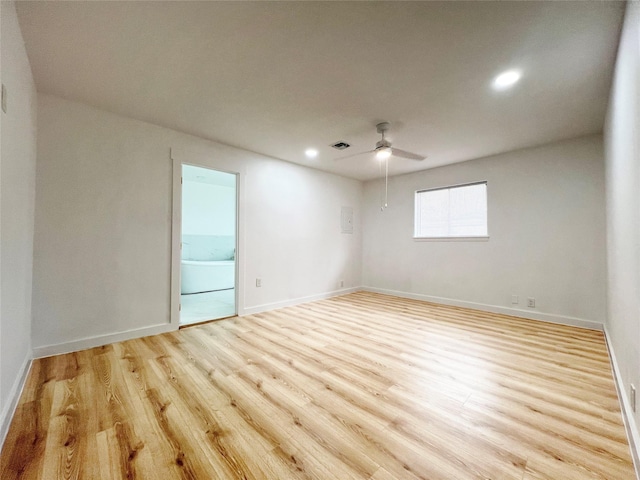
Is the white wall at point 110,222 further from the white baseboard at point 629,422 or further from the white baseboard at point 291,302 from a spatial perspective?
the white baseboard at point 629,422

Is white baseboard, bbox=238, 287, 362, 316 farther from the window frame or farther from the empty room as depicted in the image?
the window frame

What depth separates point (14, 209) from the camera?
1.73 m

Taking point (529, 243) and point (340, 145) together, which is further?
point (529, 243)

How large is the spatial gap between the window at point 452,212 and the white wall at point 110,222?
2969 millimetres

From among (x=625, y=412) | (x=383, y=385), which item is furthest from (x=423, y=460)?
(x=625, y=412)

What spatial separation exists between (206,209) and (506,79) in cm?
677

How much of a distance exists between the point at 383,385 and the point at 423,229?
360cm

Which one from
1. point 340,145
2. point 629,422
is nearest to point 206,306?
point 340,145

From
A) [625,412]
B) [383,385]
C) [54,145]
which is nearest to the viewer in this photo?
[625,412]

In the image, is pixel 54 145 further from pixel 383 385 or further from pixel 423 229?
pixel 423 229

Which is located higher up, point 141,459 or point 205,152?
point 205,152

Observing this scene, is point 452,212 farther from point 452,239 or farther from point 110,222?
point 110,222

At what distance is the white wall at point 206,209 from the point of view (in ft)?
22.2

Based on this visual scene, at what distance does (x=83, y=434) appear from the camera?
1449 mm
